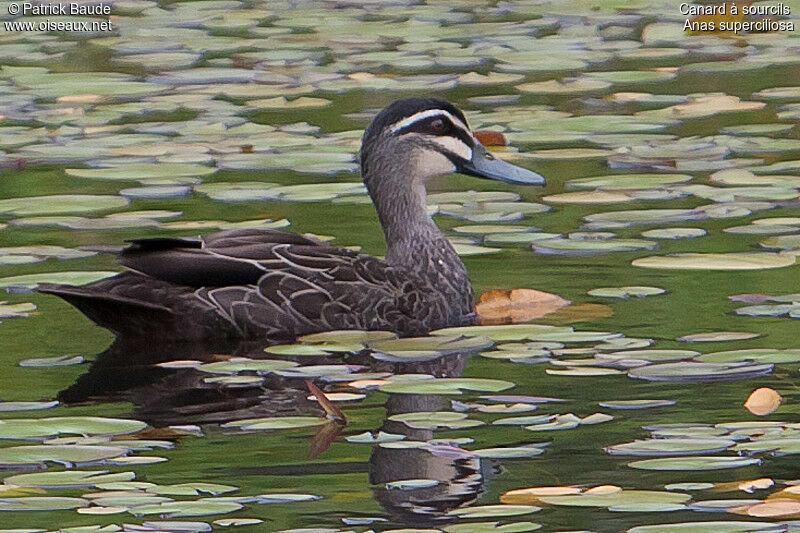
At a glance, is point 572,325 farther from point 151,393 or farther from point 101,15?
point 101,15

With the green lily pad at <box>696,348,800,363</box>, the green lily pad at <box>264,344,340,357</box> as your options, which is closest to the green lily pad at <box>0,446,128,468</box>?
the green lily pad at <box>264,344,340,357</box>

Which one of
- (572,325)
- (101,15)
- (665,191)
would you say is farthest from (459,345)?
(101,15)

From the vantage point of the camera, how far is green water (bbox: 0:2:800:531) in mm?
5832

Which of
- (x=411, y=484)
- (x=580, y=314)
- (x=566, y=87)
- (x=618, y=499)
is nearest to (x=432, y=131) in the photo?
(x=580, y=314)

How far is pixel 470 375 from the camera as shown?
7.32 metres

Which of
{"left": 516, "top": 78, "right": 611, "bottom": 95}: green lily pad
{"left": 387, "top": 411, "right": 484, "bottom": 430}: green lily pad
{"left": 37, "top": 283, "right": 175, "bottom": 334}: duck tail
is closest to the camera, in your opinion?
{"left": 387, "top": 411, "right": 484, "bottom": 430}: green lily pad

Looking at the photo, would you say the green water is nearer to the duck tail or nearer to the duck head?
the duck tail

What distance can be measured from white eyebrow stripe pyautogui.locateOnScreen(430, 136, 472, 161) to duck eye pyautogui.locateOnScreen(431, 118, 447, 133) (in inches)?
1.3

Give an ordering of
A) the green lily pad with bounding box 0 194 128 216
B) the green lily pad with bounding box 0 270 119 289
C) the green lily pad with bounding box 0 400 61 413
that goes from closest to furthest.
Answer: the green lily pad with bounding box 0 400 61 413 < the green lily pad with bounding box 0 270 119 289 < the green lily pad with bounding box 0 194 128 216

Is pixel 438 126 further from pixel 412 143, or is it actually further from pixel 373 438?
pixel 373 438

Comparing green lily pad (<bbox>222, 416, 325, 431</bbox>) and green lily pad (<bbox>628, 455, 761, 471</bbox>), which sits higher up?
green lily pad (<bbox>222, 416, 325, 431</bbox>)

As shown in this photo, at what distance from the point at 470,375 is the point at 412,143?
2.01 m

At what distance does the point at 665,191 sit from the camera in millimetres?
10375

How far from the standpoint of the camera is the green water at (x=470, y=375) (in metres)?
5.83
